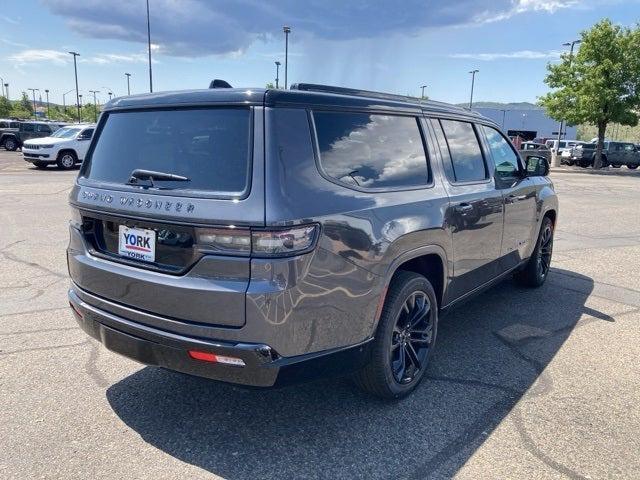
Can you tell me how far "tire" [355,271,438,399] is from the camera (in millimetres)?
3068

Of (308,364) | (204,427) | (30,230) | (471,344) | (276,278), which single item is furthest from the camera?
(30,230)

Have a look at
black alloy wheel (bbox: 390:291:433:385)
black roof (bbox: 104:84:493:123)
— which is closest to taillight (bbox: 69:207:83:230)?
black roof (bbox: 104:84:493:123)

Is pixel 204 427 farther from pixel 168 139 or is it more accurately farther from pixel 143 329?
pixel 168 139

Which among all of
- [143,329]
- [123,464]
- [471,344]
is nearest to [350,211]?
[143,329]

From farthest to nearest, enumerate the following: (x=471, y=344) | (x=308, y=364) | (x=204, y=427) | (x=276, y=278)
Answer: (x=471, y=344) < (x=204, y=427) < (x=308, y=364) < (x=276, y=278)

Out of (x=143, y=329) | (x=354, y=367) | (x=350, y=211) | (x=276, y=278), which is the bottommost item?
(x=354, y=367)

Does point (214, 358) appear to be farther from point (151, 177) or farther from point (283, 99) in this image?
point (283, 99)

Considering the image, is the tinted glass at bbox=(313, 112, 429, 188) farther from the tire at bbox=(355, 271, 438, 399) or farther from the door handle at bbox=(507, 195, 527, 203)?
the door handle at bbox=(507, 195, 527, 203)

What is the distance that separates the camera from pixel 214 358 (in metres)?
2.50

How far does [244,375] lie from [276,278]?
517 millimetres

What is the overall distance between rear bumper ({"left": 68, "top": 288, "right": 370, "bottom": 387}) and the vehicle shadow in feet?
0.53

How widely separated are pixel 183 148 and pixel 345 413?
1.84 meters

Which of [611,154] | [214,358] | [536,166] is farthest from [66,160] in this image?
[611,154]

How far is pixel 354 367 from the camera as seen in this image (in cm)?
288
